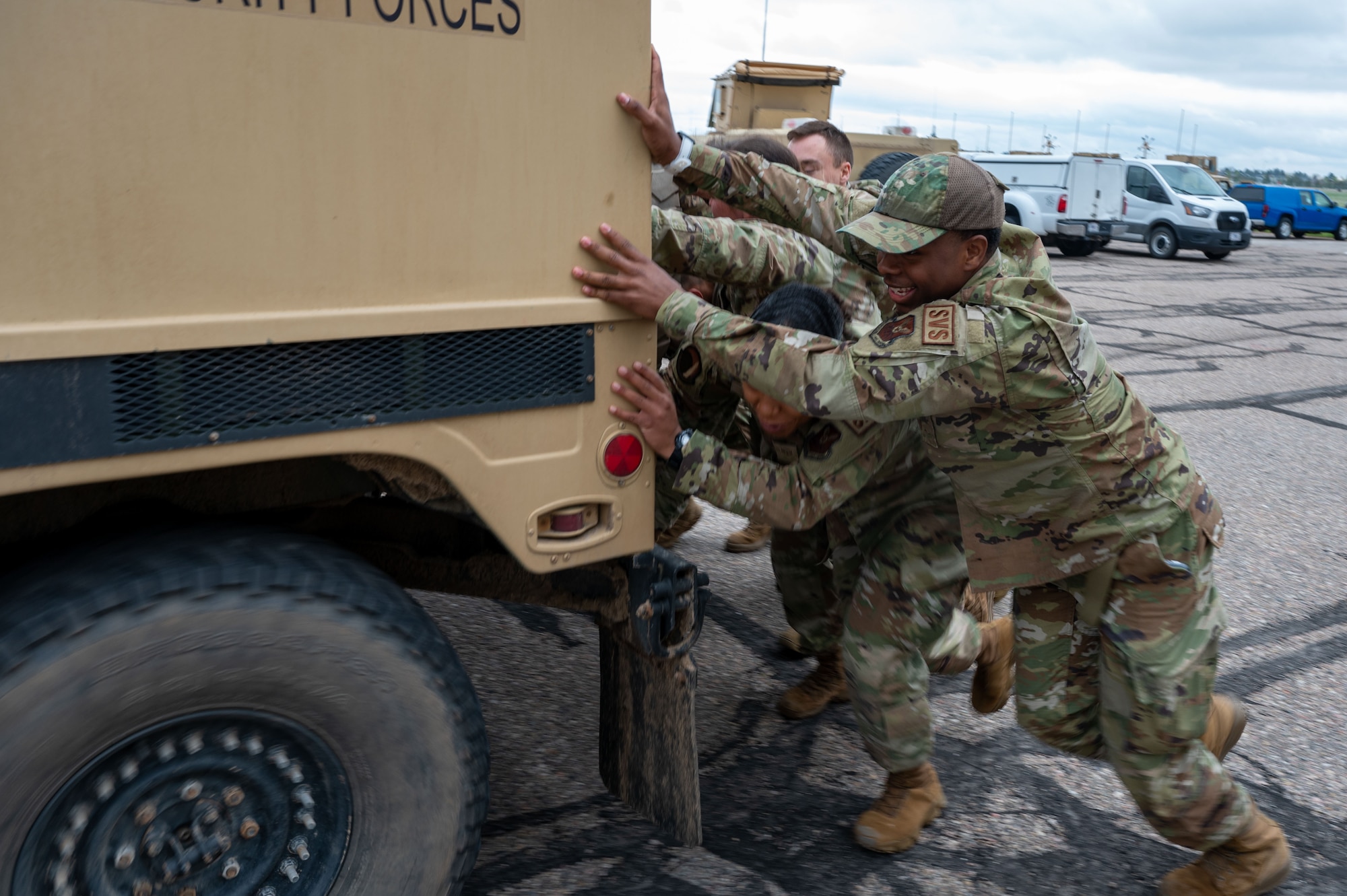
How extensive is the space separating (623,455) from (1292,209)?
32611 millimetres

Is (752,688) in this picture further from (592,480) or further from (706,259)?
(592,480)

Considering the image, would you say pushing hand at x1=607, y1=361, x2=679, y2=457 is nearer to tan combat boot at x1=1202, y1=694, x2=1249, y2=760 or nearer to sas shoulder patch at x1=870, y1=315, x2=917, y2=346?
sas shoulder patch at x1=870, y1=315, x2=917, y2=346

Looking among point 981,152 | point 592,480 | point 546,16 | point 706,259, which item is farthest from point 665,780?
point 981,152

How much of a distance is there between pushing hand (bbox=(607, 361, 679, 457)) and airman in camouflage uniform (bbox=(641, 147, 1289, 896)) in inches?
6.0

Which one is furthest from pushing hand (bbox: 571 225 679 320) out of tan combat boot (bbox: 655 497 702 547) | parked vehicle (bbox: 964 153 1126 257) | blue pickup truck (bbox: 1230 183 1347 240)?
blue pickup truck (bbox: 1230 183 1347 240)

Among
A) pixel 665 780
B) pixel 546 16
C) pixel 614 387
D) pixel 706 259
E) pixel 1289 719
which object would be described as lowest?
pixel 1289 719

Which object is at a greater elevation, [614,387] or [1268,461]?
[614,387]

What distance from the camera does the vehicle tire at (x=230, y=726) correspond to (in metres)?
1.57

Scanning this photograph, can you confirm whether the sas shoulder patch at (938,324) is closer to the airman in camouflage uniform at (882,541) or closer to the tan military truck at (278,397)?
the airman in camouflage uniform at (882,541)

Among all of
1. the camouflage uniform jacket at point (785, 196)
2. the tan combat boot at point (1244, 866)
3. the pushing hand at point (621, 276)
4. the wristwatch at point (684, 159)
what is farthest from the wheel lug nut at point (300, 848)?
the tan combat boot at point (1244, 866)

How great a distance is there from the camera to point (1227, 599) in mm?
4312

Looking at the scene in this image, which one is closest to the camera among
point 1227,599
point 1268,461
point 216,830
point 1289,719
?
point 216,830

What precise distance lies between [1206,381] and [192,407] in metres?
8.79

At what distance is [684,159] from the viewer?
2.70 meters
